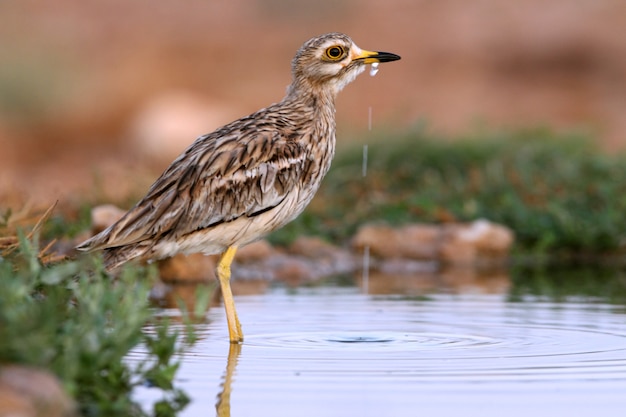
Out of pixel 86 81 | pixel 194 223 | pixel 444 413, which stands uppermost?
pixel 86 81

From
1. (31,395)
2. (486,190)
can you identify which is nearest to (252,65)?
(486,190)

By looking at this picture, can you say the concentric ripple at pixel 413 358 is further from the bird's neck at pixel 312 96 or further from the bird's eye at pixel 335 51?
the bird's eye at pixel 335 51

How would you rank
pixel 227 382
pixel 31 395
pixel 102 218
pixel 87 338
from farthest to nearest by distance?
pixel 102 218 → pixel 227 382 → pixel 87 338 → pixel 31 395

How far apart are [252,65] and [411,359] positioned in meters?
23.5

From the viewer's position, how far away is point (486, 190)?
449 inches

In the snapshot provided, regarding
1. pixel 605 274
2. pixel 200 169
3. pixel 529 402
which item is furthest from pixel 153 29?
pixel 529 402

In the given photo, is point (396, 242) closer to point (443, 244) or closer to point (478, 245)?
point (443, 244)

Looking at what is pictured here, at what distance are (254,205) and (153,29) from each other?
24.8m

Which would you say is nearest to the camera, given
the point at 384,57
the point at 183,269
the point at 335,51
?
the point at 384,57

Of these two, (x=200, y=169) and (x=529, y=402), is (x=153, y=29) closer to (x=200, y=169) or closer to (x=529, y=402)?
(x=200, y=169)

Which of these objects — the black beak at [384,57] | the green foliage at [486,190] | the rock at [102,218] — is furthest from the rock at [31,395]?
the green foliage at [486,190]

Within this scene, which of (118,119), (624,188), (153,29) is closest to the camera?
(624,188)

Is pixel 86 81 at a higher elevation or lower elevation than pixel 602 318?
higher

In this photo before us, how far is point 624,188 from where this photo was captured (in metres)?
11.1
